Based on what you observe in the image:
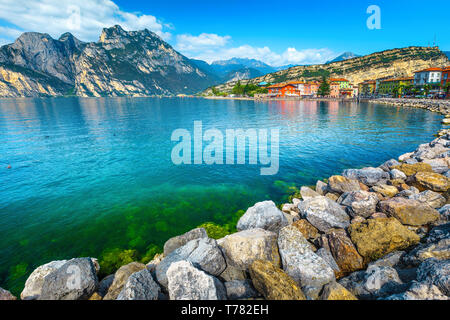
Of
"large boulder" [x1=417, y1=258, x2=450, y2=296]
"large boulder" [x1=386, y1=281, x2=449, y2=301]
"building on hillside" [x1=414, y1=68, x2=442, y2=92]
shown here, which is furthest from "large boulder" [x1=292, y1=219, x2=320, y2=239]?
"building on hillside" [x1=414, y1=68, x2=442, y2=92]

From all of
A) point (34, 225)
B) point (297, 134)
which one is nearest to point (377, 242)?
point (34, 225)

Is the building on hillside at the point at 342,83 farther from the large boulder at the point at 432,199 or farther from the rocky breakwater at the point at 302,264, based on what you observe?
the rocky breakwater at the point at 302,264

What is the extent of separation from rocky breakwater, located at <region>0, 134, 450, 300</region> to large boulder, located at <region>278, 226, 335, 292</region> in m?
0.03

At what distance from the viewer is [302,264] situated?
717cm

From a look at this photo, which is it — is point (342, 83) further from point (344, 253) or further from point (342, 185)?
point (344, 253)

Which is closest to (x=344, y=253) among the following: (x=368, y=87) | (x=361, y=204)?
(x=361, y=204)

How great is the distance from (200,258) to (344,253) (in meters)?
5.67

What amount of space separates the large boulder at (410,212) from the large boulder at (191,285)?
364 inches

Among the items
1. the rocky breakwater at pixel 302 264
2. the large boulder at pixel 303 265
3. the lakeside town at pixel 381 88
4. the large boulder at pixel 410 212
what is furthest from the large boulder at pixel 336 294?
the lakeside town at pixel 381 88

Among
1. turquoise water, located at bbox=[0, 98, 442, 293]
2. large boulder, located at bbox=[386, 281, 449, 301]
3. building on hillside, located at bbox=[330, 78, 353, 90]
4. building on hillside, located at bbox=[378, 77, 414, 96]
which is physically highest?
building on hillside, located at bbox=[330, 78, 353, 90]

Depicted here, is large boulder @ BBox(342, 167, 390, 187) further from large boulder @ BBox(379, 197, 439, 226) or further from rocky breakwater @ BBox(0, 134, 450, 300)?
large boulder @ BBox(379, 197, 439, 226)

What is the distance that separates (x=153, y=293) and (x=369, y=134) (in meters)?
44.0

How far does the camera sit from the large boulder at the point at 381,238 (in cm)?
805

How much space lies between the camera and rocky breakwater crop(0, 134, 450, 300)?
19.9 ft
